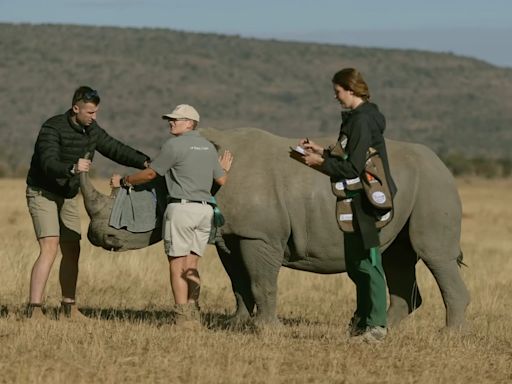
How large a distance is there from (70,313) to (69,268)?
397mm

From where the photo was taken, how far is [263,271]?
10.9m

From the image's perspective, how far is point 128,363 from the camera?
8602 mm

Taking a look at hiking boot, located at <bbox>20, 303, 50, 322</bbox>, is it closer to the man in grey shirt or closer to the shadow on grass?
the shadow on grass

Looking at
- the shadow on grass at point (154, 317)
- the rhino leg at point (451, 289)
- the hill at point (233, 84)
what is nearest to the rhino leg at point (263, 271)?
the shadow on grass at point (154, 317)

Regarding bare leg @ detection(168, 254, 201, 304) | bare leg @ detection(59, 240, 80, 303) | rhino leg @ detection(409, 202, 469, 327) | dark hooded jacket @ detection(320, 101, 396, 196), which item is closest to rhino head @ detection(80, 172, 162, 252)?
bare leg @ detection(168, 254, 201, 304)

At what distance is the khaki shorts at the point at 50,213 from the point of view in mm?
11086

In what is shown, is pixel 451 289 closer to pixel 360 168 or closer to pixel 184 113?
pixel 360 168

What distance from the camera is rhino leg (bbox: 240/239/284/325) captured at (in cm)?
1086

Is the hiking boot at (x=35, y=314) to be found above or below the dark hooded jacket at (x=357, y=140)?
below

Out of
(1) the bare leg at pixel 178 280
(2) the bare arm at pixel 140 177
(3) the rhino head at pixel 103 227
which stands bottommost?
(1) the bare leg at pixel 178 280

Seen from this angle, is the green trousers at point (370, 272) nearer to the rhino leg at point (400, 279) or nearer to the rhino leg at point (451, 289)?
the rhino leg at point (451, 289)

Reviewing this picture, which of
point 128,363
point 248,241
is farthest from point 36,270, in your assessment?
point 128,363

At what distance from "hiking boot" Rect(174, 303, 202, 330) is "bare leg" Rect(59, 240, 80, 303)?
1401mm

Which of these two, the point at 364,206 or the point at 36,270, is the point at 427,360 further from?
the point at 36,270
